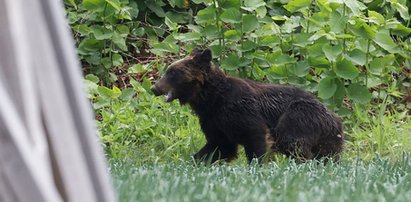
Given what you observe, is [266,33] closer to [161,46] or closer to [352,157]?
[161,46]

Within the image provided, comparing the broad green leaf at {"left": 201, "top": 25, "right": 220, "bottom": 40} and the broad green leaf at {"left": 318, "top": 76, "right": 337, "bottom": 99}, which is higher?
the broad green leaf at {"left": 201, "top": 25, "right": 220, "bottom": 40}

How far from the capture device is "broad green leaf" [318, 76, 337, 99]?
9.63 metres

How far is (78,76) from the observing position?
320 cm

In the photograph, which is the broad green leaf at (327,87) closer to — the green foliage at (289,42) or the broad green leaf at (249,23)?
the green foliage at (289,42)

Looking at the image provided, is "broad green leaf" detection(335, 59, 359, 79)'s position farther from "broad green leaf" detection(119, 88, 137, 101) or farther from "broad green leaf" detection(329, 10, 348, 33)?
"broad green leaf" detection(119, 88, 137, 101)

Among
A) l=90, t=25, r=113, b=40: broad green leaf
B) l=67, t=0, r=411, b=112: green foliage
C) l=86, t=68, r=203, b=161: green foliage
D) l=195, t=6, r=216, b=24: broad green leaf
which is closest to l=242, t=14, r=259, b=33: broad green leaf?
l=67, t=0, r=411, b=112: green foliage

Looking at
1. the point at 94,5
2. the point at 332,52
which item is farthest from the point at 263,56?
the point at 94,5

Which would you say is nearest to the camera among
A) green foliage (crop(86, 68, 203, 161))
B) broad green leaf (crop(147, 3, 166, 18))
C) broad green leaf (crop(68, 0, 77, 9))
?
green foliage (crop(86, 68, 203, 161))

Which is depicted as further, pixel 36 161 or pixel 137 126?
pixel 137 126

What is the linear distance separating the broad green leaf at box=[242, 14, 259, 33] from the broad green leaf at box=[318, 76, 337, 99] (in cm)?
90

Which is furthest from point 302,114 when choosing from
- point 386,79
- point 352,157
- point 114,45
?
point 114,45

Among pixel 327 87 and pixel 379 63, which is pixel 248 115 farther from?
pixel 379 63

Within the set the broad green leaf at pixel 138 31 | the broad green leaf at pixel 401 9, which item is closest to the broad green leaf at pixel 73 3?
the broad green leaf at pixel 138 31

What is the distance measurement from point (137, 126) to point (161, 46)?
120cm
